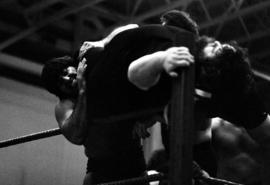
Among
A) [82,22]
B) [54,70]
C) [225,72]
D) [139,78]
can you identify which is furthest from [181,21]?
[82,22]

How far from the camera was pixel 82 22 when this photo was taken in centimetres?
568

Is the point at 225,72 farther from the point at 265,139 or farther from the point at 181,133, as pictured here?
the point at 181,133

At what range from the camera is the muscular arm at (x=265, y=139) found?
198cm

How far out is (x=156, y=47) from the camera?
1.34 m

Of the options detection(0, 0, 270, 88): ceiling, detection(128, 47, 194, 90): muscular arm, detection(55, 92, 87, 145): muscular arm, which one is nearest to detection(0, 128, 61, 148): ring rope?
detection(55, 92, 87, 145): muscular arm

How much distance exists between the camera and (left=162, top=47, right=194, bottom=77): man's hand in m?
1.03

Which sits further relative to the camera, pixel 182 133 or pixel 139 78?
pixel 139 78

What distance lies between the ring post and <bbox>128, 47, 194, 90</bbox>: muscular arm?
0.12ft

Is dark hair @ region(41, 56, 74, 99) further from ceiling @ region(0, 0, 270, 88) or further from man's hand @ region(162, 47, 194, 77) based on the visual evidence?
ceiling @ region(0, 0, 270, 88)

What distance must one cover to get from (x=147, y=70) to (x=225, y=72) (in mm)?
445

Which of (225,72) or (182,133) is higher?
(225,72)

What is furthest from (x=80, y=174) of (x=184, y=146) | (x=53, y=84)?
(x=184, y=146)

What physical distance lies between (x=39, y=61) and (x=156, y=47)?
4.81 metres

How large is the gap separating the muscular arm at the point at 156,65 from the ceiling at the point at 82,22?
4010 millimetres
